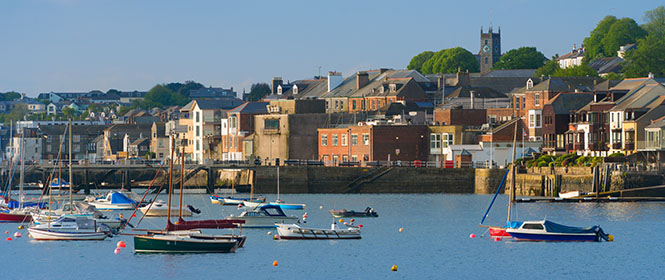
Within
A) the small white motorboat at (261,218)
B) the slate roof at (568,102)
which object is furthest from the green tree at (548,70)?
the small white motorboat at (261,218)

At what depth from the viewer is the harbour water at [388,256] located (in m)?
58.2

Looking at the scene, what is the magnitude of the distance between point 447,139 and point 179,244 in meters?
65.0

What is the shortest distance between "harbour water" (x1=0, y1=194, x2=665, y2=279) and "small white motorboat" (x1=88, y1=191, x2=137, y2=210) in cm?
1295

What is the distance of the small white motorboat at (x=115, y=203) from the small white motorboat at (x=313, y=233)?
30.2 m

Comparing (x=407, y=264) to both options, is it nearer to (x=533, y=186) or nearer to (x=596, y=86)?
(x=533, y=186)

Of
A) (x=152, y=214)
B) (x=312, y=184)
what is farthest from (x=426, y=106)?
(x=152, y=214)

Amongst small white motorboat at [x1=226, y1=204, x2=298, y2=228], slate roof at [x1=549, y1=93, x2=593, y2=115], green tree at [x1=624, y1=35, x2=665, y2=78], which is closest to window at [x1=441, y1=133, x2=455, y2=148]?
slate roof at [x1=549, y1=93, x2=593, y2=115]

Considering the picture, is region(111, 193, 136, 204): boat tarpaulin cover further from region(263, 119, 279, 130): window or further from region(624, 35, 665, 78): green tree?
region(624, 35, 665, 78): green tree

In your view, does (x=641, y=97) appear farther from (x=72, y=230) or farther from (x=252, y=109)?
(x=72, y=230)

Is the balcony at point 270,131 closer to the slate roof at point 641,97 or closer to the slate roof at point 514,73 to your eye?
the slate roof at point 641,97

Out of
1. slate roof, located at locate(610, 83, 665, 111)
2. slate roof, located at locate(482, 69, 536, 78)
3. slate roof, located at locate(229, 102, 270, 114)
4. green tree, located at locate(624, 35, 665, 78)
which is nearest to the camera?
slate roof, located at locate(610, 83, 665, 111)

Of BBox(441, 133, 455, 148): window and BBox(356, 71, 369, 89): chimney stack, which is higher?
BBox(356, 71, 369, 89): chimney stack

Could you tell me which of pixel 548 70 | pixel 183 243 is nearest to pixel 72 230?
pixel 183 243

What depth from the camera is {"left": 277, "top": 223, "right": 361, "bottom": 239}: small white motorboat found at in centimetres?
7019
